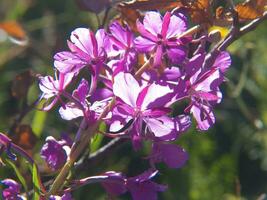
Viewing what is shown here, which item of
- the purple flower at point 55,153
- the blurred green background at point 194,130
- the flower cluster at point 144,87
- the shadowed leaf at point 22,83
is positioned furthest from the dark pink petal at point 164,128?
the shadowed leaf at point 22,83

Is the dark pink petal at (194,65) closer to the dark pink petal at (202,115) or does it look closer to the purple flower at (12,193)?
the dark pink petal at (202,115)

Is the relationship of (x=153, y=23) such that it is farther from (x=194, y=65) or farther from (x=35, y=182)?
(x=35, y=182)

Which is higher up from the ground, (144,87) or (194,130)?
(144,87)

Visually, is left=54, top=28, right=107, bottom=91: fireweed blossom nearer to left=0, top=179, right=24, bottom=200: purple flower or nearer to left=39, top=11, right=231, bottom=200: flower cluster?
left=39, top=11, right=231, bottom=200: flower cluster

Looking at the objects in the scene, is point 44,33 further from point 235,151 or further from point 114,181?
point 114,181

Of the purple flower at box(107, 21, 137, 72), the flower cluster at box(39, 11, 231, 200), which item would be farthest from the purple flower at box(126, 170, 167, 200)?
the purple flower at box(107, 21, 137, 72)

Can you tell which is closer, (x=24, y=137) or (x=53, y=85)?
(x=53, y=85)

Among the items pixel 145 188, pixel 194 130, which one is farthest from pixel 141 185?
pixel 194 130
